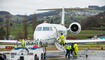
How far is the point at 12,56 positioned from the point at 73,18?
8336 cm

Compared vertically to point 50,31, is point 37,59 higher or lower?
lower

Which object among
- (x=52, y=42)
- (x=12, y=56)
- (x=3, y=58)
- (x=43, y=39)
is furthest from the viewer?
(x=52, y=42)

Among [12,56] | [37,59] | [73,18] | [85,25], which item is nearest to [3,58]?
[12,56]

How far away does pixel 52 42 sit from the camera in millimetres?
24797

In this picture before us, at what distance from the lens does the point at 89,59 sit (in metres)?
19.3

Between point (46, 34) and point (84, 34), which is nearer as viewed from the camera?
point (46, 34)

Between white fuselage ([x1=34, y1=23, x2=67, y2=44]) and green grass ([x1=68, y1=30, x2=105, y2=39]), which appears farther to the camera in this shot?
green grass ([x1=68, y1=30, x2=105, y2=39])

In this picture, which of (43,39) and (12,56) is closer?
(12,56)

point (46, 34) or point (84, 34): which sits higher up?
point (46, 34)

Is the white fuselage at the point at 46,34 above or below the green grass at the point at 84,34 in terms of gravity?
above

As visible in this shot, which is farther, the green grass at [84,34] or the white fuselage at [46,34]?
the green grass at [84,34]

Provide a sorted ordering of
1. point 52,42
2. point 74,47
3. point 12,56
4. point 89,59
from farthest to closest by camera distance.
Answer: point 52,42 → point 74,47 → point 89,59 → point 12,56

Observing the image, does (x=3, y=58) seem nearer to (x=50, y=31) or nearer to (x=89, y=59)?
(x=89, y=59)

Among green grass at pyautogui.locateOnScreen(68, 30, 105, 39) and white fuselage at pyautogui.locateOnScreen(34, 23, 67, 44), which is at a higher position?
white fuselage at pyautogui.locateOnScreen(34, 23, 67, 44)
